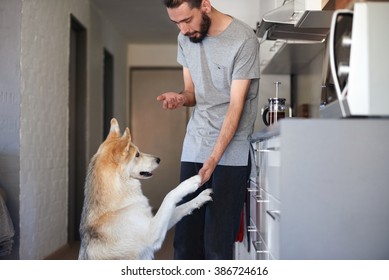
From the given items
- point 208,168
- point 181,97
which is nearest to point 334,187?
point 208,168

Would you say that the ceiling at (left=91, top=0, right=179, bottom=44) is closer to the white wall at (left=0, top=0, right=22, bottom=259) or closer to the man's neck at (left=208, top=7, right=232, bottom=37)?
the white wall at (left=0, top=0, right=22, bottom=259)

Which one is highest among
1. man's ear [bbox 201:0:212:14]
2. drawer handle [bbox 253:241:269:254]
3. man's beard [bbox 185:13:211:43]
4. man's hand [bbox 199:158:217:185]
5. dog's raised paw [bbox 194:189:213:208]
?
man's ear [bbox 201:0:212:14]

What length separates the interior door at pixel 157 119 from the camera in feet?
20.1

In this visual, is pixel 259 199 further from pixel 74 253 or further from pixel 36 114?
pixel 74 253

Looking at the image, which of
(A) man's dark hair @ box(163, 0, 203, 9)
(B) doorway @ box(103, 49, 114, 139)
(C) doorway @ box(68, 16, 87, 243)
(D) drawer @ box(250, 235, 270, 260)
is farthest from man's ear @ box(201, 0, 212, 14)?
(B) doorway @ box(103, 49, 114, 139)

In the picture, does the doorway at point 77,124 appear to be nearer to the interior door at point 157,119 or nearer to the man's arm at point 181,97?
the interior door at point 157,119

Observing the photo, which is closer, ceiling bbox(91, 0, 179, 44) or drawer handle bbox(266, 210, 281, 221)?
drawer handle bbox(266, 210, 281, 221)

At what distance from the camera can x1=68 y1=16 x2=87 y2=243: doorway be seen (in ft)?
13.1

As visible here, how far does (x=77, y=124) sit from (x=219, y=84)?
2.52 m

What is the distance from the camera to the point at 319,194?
46.7 inches

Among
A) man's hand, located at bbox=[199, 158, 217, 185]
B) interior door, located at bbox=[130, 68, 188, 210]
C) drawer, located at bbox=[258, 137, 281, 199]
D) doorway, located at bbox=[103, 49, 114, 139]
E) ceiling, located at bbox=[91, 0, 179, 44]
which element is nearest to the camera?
drawer, located at bbox=[258, 137, 281, 199]

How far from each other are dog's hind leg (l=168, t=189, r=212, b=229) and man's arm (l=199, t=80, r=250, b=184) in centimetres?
9

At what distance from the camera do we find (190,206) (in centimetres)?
179
